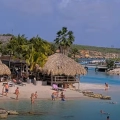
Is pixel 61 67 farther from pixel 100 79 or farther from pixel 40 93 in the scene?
pixel 100 79

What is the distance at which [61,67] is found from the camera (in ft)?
123

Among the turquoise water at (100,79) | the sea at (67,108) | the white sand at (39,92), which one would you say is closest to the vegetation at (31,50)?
the white sand at (39,92)

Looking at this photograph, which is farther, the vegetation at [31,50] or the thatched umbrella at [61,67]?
the vegetation at [31,50]

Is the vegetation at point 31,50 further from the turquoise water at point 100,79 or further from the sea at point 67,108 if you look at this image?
the turquoise water at point 100,79

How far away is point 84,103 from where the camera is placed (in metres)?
29.8

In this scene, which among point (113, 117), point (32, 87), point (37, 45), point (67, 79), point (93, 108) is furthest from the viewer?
point (37, 45)

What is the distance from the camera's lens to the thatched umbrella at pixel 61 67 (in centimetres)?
3722

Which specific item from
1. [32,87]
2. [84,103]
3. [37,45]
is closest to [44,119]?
[84,103]

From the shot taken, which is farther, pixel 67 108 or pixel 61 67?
pixel 61 67

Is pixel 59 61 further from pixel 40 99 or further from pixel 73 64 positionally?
pixel 40 99

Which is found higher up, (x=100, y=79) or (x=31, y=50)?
(x=31, y=50)

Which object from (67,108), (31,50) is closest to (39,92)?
(67,108)

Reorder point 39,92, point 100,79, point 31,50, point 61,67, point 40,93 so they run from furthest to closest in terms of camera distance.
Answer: point 100,79
point 31,50
point 61,67
point 39,92
point 40,93

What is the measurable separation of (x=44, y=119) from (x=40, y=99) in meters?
8.00
